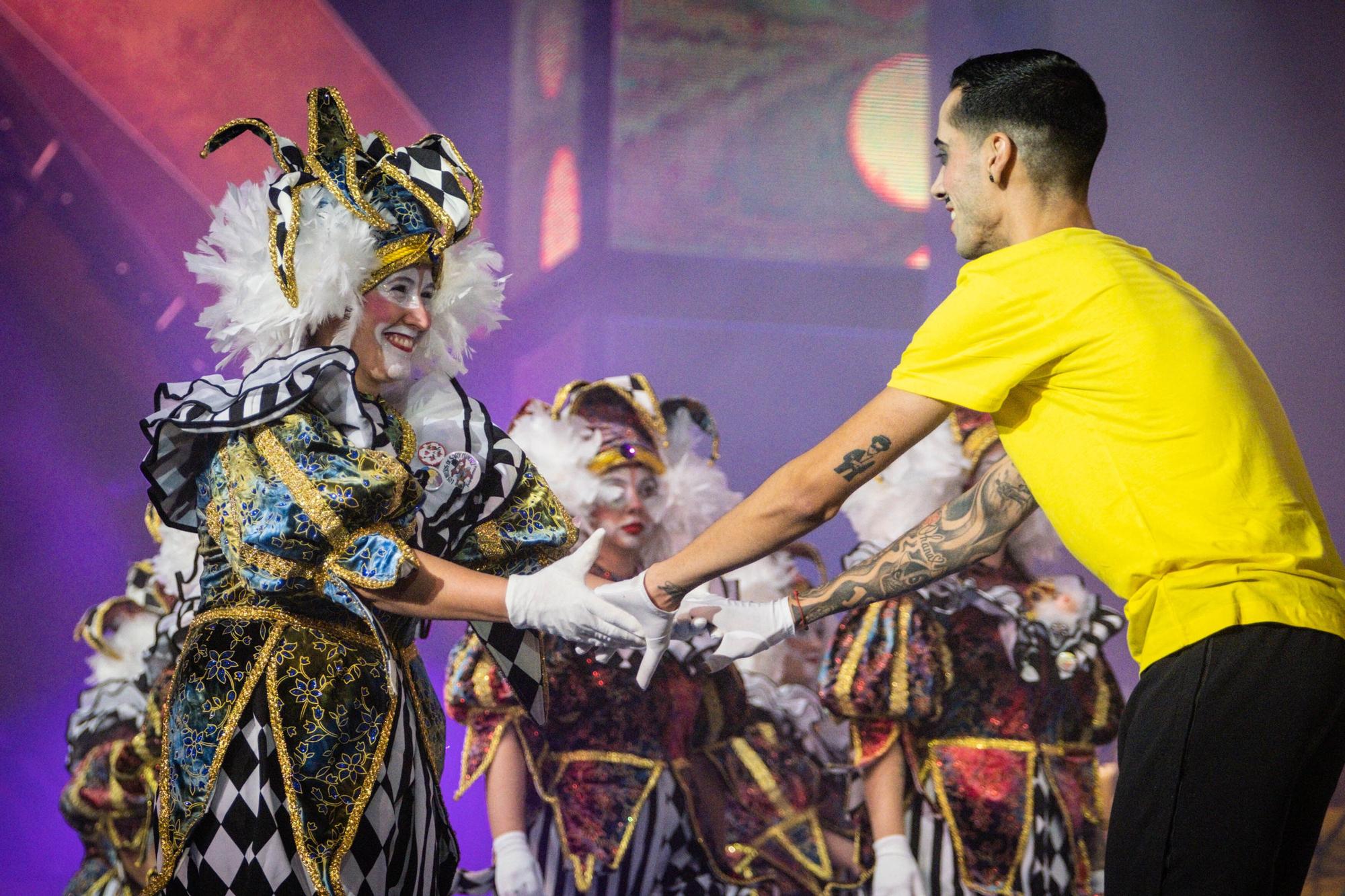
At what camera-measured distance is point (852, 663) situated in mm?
3709

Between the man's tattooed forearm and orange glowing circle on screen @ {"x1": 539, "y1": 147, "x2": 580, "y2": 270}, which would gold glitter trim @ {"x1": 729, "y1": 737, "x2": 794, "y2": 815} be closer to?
the man's tattooed forearm

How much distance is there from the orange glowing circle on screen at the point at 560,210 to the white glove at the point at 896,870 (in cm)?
294

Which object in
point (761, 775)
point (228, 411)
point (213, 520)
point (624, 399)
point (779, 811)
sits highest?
point (624, 399)

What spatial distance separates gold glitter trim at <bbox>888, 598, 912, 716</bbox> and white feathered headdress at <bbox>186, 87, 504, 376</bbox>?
1.74 meters

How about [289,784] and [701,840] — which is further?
[701,840]

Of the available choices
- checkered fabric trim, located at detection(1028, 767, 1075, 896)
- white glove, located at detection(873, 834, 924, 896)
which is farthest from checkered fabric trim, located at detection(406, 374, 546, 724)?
checkered fabric trim, located at detection(1028, 767, 1075, 896)

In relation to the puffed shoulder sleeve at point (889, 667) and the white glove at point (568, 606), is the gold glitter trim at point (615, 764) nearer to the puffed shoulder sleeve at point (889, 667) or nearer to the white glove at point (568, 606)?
the puffed shoulder sleeve at point (889, 667)

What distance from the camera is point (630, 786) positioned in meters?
3.74

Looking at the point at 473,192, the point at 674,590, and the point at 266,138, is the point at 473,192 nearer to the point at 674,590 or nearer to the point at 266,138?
the point at 266,138

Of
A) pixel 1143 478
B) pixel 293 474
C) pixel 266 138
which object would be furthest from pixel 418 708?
pixel 1143 478

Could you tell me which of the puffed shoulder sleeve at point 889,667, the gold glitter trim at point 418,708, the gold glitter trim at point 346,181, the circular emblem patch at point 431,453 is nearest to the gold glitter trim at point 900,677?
the puffed shoulder sleeve at point 889,667

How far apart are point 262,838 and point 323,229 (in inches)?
43.1

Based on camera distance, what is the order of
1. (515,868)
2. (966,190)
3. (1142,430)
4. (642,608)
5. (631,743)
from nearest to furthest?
(1142,430)
(966,190)
(642,608)
(515,868)
(631,743)

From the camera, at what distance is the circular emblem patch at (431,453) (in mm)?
2465
